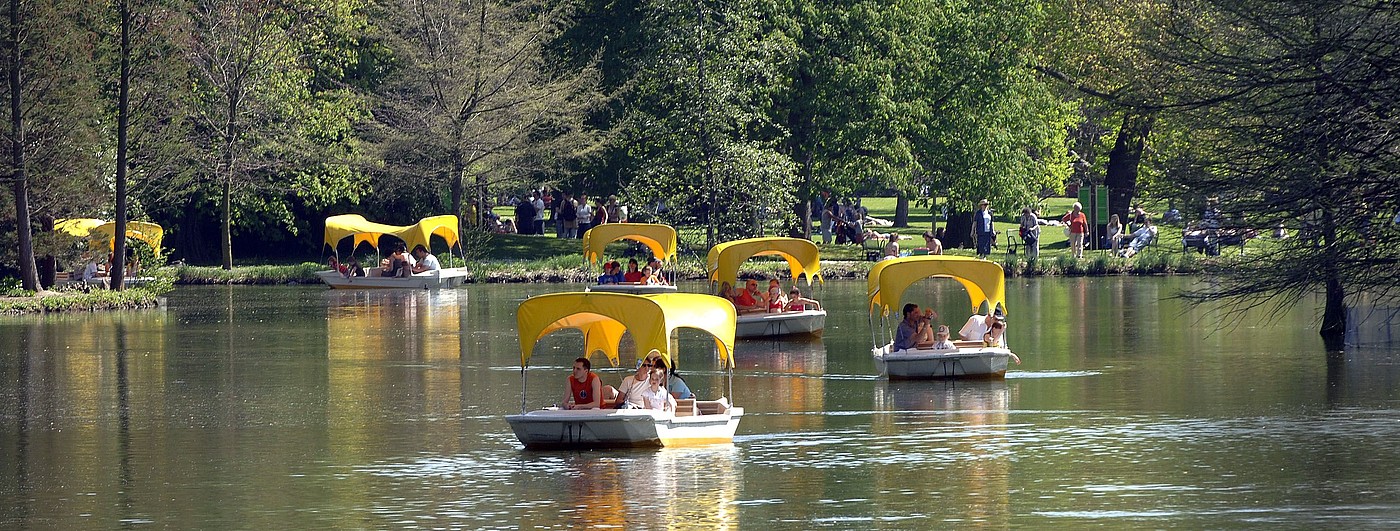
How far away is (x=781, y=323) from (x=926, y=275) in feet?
24.6

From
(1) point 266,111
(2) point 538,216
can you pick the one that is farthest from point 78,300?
(2) point 538,216

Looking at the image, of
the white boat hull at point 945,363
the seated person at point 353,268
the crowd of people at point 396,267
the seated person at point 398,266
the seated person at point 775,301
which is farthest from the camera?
the seated person at point 398,266

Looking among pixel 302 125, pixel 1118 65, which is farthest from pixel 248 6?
pixel 1118 65

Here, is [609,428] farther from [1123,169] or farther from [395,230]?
[1123,169]

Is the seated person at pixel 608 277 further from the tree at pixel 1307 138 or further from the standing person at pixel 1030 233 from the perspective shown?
the tree at pixel 1307 138

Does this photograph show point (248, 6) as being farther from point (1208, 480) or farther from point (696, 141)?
point (1208, 480)

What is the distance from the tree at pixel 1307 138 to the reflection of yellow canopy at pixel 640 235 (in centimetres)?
2621

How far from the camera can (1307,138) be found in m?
28.1

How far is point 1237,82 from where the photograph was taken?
29156 mm

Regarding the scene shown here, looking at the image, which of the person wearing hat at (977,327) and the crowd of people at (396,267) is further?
the crowd of people at (396,267)

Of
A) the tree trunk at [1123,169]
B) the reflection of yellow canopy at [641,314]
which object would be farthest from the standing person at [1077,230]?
the reflection of yellow canopy at [641,314]

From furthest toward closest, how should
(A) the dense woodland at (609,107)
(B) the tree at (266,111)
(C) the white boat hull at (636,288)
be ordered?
(B) the tree at (266,111) → (A) the dense woodland at (609,107) → (C) the white boat hull at (636,288)

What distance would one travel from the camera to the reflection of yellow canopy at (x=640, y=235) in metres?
55.5

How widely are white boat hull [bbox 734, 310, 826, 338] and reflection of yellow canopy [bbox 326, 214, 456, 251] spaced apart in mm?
21977
